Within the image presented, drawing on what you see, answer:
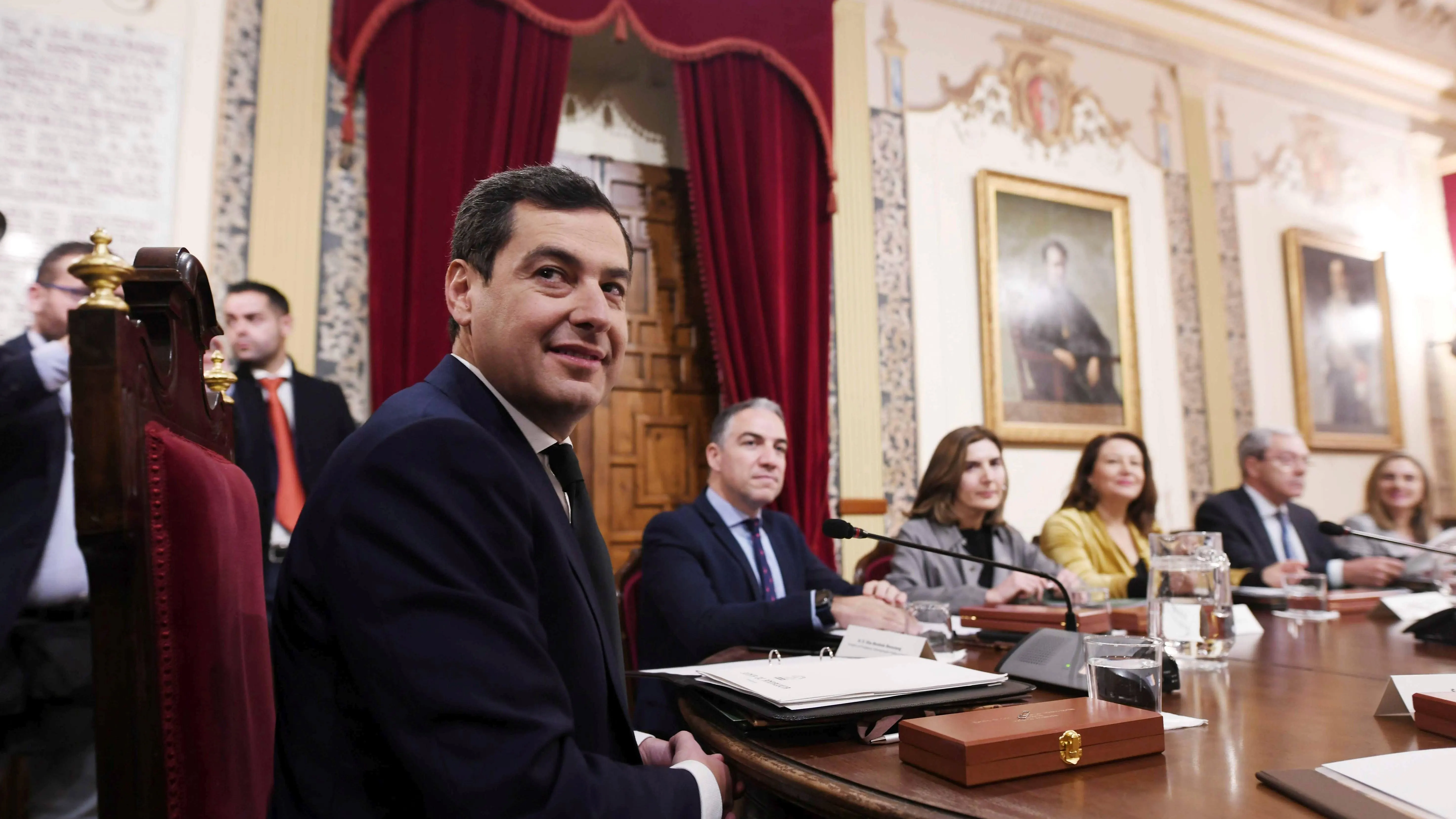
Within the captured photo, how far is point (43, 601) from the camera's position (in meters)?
2.46

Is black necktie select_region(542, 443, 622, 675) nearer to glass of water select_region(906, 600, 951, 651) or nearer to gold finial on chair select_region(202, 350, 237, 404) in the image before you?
gold finial on chair select_region(202, 350, 237, 404)

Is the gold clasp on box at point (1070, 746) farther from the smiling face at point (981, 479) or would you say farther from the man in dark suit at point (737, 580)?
the smiling face at point (981, 479)

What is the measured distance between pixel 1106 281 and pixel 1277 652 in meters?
3.97

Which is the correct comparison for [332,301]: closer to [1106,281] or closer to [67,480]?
[67,480]

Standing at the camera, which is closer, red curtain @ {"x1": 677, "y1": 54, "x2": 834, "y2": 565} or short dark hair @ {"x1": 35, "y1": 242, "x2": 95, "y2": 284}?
short dark hair @ {"x1": 35, "y1": 242, "x2": 95, "y2": 284}

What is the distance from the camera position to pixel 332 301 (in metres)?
3.62

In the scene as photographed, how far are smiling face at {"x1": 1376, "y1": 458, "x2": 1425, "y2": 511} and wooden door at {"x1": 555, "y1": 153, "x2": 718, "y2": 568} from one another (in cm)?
345

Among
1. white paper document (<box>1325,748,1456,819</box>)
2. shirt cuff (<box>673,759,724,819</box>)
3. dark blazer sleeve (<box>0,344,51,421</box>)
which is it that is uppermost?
dark blazer sleeve (<box>0,344,51,421</box>)

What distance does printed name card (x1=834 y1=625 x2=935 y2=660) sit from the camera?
1.49 metres

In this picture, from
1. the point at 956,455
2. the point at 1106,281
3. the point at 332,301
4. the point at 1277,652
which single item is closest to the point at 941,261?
the point at 1106,281

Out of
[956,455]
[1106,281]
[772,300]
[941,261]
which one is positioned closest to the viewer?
[956,455]

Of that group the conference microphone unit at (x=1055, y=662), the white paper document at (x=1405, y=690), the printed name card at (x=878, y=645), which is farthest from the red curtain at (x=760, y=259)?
the white paper document at (x=1405, y=690)

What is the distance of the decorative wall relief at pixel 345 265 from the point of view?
11.8 feet

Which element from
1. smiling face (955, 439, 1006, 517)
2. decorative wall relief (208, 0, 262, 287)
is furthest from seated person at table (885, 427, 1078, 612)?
decorative wall relief (208, 0, 262, 287)
